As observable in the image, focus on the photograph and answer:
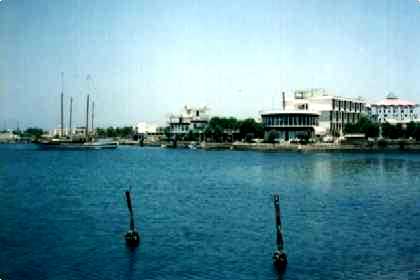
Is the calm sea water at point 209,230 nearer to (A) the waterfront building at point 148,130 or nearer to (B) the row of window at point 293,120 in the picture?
(B) the row of window at point 293,120

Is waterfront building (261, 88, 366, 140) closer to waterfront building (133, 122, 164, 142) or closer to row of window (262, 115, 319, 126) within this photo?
row of window (262, 115, 319, 126)

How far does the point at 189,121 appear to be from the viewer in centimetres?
16000

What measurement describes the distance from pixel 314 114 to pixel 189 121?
44.0 m

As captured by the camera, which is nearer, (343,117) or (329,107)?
(329,107)

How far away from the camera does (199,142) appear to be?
144m

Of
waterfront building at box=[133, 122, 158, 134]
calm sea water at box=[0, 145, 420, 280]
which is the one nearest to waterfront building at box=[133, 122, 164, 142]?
waterfront building at box=[133, 122, 158, 134]

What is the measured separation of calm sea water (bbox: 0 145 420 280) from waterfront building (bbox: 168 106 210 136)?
340 feet

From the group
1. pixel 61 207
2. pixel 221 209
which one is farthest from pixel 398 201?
pixel 61 207

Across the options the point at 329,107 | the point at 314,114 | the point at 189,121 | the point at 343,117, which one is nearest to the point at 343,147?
the point at 314,114

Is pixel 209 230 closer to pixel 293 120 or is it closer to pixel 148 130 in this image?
pixel 293 120

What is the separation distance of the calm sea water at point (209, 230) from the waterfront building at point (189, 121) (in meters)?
103

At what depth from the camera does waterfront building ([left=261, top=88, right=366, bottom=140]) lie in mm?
128500

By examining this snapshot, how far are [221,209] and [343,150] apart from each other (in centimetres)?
8814

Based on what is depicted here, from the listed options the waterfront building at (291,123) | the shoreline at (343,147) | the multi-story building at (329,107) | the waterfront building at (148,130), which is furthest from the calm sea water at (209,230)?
the waterfront building at (148,130)
